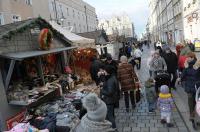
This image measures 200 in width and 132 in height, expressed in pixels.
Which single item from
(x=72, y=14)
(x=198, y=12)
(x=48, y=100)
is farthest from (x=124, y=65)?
(x=72, y=14)

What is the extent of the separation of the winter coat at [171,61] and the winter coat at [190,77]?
4468mm

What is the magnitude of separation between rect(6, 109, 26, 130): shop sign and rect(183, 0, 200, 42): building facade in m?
22.1

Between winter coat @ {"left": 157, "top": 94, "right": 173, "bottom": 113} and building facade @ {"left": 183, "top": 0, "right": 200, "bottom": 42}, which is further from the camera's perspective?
building facade @ {"left": 183, "top": 0, "right": 200, "bottom": 42}

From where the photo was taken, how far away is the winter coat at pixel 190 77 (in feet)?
24.3

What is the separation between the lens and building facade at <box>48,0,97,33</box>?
4156 cm

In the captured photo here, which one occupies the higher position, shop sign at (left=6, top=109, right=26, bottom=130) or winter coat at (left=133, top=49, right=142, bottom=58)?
winter coat at (left=133, top=49, right=142, bottom=58)

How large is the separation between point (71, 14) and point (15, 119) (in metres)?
43.7

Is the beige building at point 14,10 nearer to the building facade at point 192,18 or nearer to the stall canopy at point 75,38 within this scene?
the stall canopy at point 75,38

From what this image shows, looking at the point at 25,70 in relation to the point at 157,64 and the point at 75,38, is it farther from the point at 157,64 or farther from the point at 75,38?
the point at 75,38

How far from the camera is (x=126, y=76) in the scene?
31.2ft

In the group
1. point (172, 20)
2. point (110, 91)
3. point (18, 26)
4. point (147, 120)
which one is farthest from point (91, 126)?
point (172, 20)

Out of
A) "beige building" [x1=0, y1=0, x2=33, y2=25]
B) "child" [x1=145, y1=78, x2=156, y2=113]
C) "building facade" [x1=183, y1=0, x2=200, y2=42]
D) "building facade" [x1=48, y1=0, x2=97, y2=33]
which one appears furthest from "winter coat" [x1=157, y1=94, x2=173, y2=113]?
"building facade" [x1=48, y1=0, x2=97, y2=33]

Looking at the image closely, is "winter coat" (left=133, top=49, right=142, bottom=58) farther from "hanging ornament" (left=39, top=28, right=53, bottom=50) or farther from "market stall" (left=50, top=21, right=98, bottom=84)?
"hanging ornament" (left=39, top=28, right=53, bottom=50)

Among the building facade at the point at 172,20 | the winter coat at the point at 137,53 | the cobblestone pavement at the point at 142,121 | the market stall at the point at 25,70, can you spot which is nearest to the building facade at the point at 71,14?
the building facade at the point at 172,20
